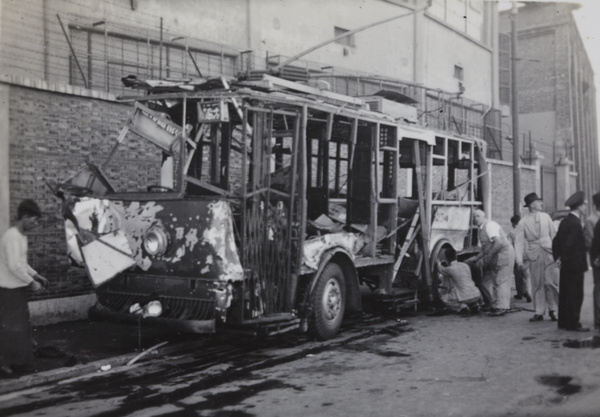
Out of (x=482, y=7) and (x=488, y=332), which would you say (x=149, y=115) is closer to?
(x=488, y=332)

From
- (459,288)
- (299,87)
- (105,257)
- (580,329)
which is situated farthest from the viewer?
(459,288)

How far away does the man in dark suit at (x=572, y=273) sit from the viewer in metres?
→ 8.32

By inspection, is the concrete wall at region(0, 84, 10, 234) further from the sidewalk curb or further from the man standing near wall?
the man standing near wall

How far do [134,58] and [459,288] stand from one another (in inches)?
294

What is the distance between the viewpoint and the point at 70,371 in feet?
21.0

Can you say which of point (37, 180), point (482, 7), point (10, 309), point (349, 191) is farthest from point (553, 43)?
point (10, 309)

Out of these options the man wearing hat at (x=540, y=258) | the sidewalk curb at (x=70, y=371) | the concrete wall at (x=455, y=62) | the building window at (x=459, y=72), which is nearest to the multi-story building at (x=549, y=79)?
the concrete wall at (x=455, y=62)

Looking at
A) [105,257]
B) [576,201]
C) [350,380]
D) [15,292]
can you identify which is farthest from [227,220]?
[576,201]

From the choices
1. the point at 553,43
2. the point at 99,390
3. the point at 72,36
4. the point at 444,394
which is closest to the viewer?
the point at 444,394

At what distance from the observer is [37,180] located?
29.6 feet

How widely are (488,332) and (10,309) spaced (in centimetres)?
577

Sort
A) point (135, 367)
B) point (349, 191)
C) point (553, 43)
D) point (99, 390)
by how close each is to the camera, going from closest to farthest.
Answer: point (99, 390) < point (135, 367) < point (349, 191) < point (553, 43)

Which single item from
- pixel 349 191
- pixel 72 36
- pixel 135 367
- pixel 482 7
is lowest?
pixel 135 367

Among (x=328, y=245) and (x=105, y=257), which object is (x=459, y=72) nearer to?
(x=328, y=245)
